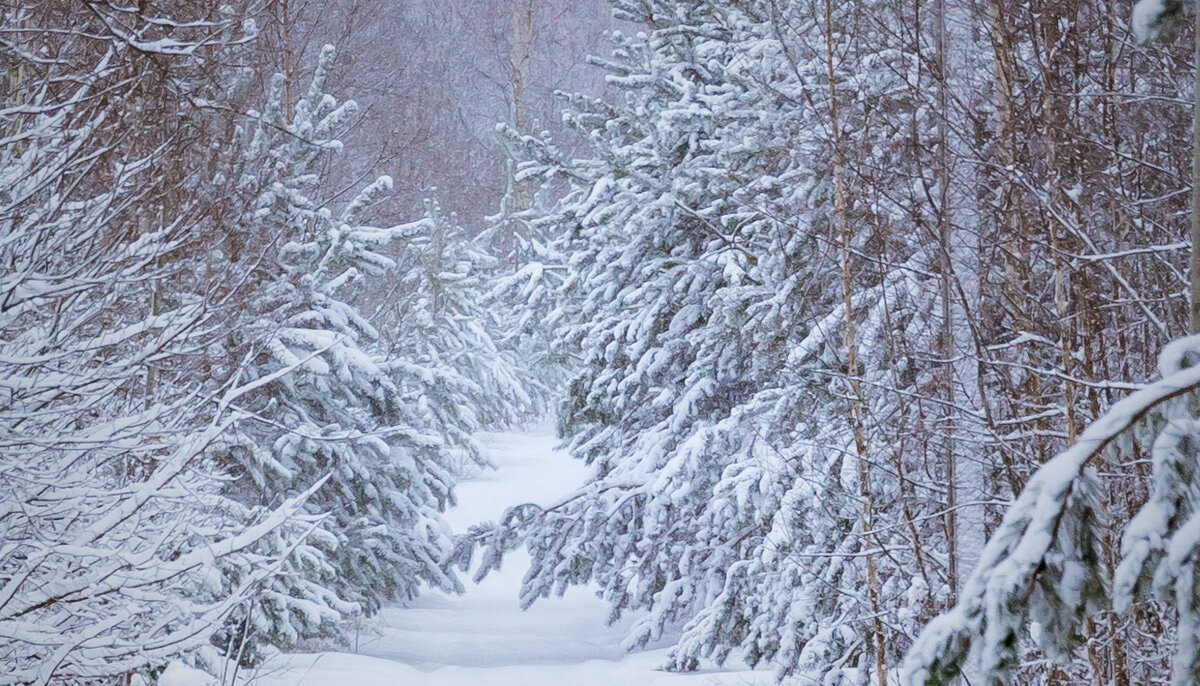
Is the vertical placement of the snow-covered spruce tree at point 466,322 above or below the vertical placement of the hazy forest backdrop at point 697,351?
above

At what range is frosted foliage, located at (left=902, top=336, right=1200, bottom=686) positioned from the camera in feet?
5.09

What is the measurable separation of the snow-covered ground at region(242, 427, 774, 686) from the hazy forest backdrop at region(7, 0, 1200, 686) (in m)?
0.43

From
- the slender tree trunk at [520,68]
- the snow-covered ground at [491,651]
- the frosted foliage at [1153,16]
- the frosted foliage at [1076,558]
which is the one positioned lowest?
the snow-covered ground at [491,651]

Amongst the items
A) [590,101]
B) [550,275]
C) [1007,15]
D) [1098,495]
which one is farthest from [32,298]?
[550,275]

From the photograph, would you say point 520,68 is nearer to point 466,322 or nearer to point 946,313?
point 466,322

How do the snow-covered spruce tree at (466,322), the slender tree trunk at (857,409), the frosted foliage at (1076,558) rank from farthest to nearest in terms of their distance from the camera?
the snow-covered spruce tree at (466,322) < the slender tree trunk at (857,409) < the frosted foliage at (1076,558)

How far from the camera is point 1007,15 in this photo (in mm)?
5117

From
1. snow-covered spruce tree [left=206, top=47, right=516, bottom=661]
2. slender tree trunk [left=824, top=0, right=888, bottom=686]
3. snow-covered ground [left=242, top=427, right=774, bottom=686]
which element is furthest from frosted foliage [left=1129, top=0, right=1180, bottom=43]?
snow-covered spruce tree [left=206, top=47, right=516, bottom=661]

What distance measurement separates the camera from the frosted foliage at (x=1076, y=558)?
1.55m

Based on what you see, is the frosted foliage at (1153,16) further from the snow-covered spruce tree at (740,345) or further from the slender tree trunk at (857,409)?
the slender tree trunk at (857,409)

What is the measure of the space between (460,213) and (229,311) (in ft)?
65.3

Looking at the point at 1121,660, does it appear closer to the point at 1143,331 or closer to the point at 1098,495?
the point at 1143,331

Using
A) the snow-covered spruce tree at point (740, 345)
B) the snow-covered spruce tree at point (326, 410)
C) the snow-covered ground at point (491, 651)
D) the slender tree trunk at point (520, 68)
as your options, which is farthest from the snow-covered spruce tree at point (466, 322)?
the snow-covered spruce tree at point (740, 345)

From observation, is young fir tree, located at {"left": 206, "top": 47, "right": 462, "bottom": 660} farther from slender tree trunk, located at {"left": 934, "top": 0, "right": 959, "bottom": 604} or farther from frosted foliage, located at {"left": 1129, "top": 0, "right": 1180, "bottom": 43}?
frosted foliage, located at {"left": 1129, "top": 0, "right": 1180, "bottom": 43}
